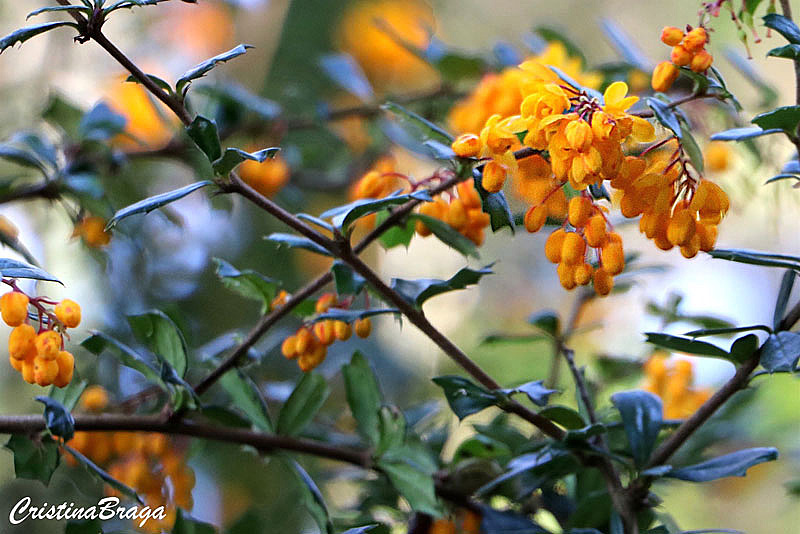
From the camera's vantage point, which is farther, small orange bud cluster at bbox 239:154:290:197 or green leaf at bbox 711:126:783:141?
small orange bud cluster at bbox 239:154:290:197

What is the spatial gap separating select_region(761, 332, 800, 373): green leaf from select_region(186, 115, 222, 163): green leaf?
1.03 ft

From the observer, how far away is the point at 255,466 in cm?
109

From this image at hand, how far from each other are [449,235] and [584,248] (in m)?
0.09

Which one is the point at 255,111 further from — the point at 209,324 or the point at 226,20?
the point at 226,20

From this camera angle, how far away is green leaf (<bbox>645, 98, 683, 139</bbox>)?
393 mm

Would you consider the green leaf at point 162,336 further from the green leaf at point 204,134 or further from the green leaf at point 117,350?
the green leaf at point 204,134

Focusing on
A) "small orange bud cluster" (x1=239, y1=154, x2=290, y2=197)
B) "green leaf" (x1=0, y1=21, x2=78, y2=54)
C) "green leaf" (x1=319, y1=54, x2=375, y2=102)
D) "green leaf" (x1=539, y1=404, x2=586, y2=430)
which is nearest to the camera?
"green leaf" (x1=0, y1=21, x2=78, y2=54)

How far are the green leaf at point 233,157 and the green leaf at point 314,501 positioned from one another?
21 cm

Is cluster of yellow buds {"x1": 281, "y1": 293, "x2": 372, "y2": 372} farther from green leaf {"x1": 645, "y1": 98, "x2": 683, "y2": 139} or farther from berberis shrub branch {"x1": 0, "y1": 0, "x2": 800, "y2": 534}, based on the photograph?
green leaf {"x1": 645, "y1": 98, "x2": 683, "y2": 139}

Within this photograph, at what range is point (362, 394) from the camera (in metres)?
0.58

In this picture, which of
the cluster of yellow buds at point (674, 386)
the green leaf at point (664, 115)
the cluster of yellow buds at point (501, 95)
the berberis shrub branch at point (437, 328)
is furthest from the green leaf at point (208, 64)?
the cluster of yellow buds at point (674, 386)

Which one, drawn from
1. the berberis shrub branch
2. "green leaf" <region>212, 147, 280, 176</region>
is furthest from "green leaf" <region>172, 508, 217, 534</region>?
"green leaf" <region>212, 147, 280, 176</region>

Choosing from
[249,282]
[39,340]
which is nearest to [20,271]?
[39,340]

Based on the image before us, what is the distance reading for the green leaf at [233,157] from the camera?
1.32 feet
